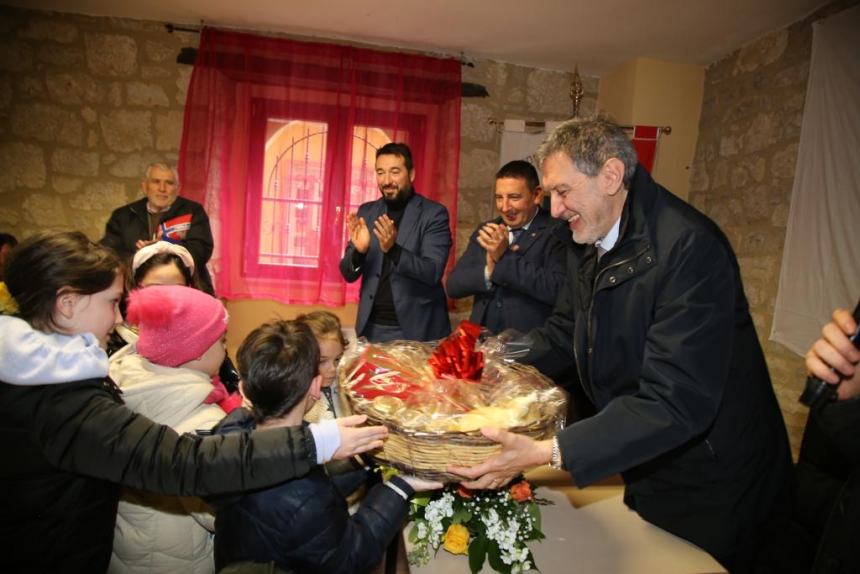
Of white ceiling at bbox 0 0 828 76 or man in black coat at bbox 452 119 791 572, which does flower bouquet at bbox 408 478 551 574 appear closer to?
man in black coat at bbox 452 119 791 572

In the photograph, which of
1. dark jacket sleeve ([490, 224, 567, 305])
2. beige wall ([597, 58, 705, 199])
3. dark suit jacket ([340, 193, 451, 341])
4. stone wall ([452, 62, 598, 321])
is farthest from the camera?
stone wall ([452, 62, 598, 321])

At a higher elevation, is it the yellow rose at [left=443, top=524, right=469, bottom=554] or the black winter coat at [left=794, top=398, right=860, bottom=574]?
the black winter coat at [left=794, top=398, right=860, bottom=574]

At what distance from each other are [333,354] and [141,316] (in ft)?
2.52

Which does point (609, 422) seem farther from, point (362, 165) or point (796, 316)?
point (362, 165)

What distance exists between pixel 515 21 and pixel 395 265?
207 cm

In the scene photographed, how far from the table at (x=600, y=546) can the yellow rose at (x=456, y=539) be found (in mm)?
24

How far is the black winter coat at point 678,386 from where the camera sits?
4.01 ft

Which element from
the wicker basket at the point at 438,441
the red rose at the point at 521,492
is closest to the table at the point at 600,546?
the red rose at the point at 521,492

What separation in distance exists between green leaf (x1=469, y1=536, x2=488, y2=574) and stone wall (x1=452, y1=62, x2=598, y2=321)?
335 cm

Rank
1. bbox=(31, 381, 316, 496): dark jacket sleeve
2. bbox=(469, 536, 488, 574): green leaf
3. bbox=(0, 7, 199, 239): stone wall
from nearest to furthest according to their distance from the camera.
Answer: bbox=(31, 381, 316, 496): dark jacket sleeve → bbox=(469, 536, 488, 574): green leaf → bbox=(0, 7, 199, 239): stone wall

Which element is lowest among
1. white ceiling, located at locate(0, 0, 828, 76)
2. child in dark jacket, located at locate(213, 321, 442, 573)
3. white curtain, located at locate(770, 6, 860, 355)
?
child in dark jacket, located at locate(213, 321, 442, 573)

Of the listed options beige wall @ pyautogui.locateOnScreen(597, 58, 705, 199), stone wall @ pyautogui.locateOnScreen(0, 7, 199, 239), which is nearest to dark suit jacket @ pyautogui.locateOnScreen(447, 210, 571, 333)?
beige wall @ pyautogui.locateOnScreen(597, 58, 705, 199)

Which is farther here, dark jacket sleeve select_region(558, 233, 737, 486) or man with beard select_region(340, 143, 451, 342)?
man with beard select_region(340, 143, 451, 342)

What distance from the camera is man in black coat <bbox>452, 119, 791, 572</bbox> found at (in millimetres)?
1220
